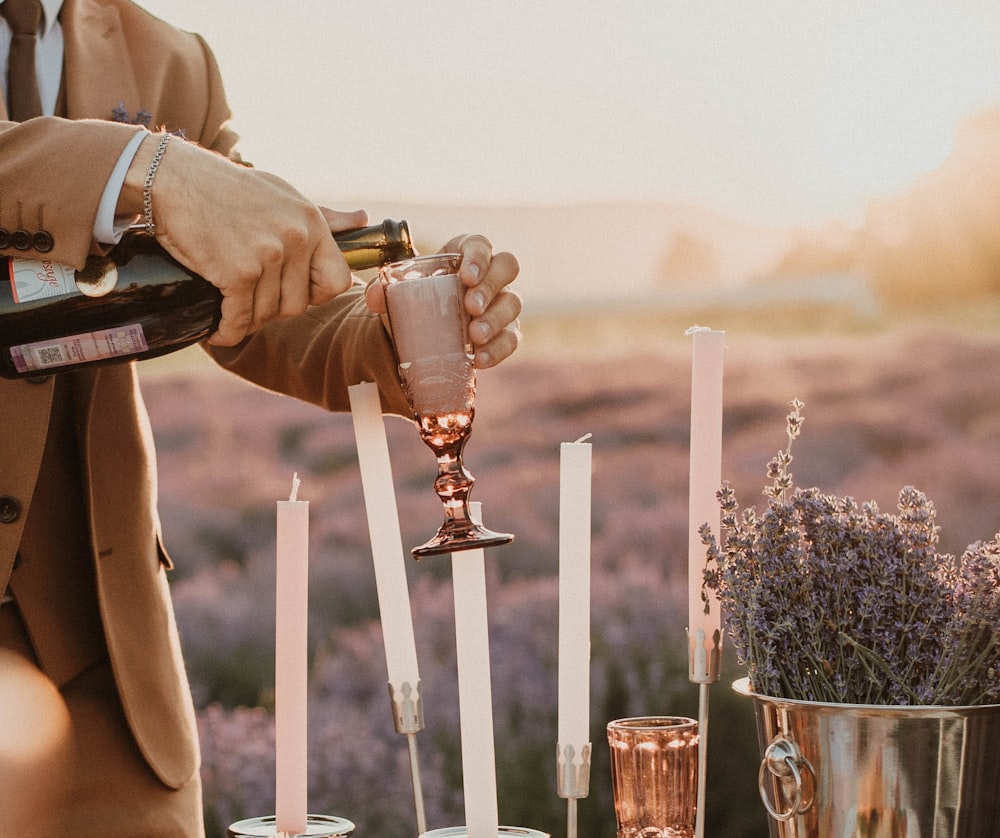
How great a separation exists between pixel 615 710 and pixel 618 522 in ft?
1.46

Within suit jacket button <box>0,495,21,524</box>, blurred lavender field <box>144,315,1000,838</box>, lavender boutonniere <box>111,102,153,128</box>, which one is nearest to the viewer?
suit jacket button <box>0,495,21,524</box>

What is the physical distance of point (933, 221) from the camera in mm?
2967

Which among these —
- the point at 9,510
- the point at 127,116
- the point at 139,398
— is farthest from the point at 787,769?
the point at 127,116

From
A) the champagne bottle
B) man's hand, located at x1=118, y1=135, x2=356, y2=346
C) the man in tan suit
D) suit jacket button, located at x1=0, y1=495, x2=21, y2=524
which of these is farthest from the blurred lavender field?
man's hand, located at x1=118, y1=135, x2=356, y2=346

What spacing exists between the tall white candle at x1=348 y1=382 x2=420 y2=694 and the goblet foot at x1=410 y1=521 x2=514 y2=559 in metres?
0.05

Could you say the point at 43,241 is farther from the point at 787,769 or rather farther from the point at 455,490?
the point at 787,769

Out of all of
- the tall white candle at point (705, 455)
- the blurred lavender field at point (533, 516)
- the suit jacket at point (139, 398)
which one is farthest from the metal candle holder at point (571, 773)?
the blurred lavender field at point (533, 516)

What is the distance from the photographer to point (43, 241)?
100 centimetres

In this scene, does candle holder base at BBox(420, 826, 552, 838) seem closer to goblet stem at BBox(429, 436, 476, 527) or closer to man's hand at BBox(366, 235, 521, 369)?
goblet stem at BBox(429, 436, 476, 527)

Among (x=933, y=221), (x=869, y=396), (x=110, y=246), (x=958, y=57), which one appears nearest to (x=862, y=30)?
(x=958, y=57)

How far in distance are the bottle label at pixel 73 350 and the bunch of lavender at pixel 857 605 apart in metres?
0.57

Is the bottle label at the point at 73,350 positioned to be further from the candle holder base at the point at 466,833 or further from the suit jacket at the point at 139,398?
the candle holder base at the point at 466,833

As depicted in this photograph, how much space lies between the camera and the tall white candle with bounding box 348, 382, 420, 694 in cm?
94

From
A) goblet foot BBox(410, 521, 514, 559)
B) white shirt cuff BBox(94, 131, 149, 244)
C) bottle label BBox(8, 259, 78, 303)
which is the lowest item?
goblet foot BBox(410, 521, 514, 559)
